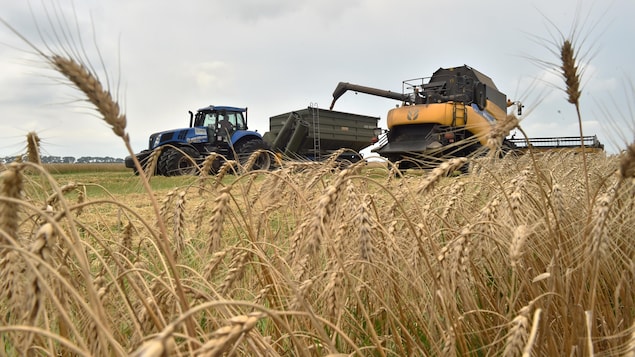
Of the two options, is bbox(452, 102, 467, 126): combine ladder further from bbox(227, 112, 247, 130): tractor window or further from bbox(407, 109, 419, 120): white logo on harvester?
bbox(227, 112, 247, 130): tractor window

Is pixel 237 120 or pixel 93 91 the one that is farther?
pixel 237 120

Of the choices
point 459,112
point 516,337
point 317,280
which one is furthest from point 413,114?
point 516,337

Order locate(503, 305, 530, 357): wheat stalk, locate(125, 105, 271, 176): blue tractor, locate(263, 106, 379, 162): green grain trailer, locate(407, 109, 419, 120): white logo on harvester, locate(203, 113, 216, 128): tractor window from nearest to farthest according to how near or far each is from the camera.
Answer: locate(503, 305, 530, 357): wheat stalk
locate(407, 109, 419, 120): white logo on harvester
locate(125, 105, 271, 176): blue tractor
locate(203, 113, 216, 128): tractor window
locate(263, 106, 379, 162): green grain trailer

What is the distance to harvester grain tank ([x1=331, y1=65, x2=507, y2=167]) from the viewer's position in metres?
11.9

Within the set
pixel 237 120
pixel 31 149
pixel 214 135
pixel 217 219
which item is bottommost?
pixel 217 219

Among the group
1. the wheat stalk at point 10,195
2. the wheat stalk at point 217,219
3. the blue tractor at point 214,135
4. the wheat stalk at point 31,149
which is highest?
the blue tractor at point 214,135

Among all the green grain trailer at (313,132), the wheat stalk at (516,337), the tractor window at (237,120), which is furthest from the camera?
the green grain trailer at (313,132)

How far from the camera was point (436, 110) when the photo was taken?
1197 cm

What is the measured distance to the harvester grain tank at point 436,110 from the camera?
1194cm

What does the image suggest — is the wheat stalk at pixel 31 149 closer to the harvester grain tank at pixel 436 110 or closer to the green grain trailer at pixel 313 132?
the harvester grain tank at pixel 436 110

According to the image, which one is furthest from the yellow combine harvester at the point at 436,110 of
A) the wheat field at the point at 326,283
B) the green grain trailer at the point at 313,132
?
the wheat field at the point at 326,283

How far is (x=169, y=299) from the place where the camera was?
1.43 m

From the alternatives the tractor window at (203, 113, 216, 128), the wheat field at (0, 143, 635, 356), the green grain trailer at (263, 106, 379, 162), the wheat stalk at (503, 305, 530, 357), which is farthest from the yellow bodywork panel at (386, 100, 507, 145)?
the wheat stalk at (503, 305, 530, 357)

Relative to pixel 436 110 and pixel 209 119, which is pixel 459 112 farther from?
pixel 209 119
